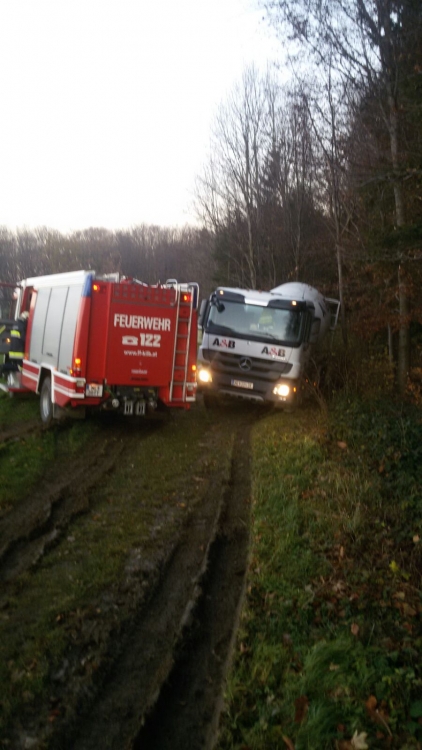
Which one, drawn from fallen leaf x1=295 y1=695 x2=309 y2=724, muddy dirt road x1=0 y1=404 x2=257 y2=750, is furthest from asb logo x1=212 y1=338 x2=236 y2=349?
fallen leaf x1=295 y1=695 x2=309 y2=724

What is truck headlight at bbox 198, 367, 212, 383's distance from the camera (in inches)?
545

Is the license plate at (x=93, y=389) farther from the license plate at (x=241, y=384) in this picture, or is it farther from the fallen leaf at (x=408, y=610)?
the fallen leaf at (x=408, y=610)

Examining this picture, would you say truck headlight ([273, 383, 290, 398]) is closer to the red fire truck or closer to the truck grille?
the truck grille

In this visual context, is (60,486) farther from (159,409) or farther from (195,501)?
(159,409)

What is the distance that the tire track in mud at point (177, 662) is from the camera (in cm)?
346

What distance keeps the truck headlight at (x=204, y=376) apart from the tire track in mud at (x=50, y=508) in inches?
149

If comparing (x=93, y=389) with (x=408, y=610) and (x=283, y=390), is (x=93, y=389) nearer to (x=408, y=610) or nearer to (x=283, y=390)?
(x=283, y=390)

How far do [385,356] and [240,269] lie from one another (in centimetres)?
1652

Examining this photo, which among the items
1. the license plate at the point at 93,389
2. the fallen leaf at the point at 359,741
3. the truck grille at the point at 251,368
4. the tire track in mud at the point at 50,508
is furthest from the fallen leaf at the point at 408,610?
the truck grille at the point at 251,368

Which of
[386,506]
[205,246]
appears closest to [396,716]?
[386,506]

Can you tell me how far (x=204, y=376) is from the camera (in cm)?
1385

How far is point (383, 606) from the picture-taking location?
A: 479cm

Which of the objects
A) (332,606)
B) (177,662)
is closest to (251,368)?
(332,606)

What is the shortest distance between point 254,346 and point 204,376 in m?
1.36
